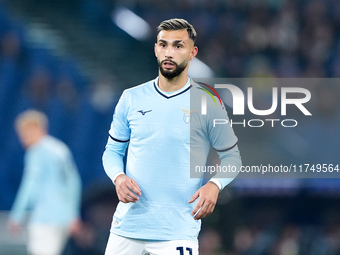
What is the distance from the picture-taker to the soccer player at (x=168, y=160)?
367cm

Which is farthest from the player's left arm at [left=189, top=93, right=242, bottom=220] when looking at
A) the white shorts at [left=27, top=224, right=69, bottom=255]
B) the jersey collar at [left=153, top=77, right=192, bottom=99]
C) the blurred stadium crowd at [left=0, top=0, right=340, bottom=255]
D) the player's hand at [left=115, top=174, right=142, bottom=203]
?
the blurred stadium crowd at [left=0, top=0, right=340, bottom=255]

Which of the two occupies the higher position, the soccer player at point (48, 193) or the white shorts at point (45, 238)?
the soccer player at point (48, 193)

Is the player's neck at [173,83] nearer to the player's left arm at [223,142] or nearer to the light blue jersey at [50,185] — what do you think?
the player's left arm at [223,142]

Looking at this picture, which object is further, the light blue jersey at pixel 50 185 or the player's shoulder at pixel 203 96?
the light blue jersey at pixel 50 185

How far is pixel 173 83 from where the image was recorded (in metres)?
3.78

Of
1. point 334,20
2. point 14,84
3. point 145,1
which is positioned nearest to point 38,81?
point 14,84

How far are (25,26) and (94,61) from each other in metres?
1.25

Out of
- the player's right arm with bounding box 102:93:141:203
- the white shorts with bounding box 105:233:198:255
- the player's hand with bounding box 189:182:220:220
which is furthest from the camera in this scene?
the player's right arm with bounding box 102:93:141:203

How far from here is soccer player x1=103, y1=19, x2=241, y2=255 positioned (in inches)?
144

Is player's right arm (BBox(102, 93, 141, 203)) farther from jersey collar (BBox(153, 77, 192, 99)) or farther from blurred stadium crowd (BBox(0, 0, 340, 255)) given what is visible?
blurred stadium crowd (BBox(0, 0, 340, 255))

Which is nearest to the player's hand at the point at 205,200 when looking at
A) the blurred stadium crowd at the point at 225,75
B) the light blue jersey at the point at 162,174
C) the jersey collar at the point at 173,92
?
the light blue jersey at the point at 162,174

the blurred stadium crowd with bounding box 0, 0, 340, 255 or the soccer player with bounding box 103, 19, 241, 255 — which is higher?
the blurred stadium crowd with bounding box 0, 0, 340, 255

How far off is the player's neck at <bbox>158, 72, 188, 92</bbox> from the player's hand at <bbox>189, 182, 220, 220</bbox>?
606 millimetres

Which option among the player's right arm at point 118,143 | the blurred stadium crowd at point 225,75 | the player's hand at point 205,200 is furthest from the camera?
the blurred stadium crowd at point 225,75
